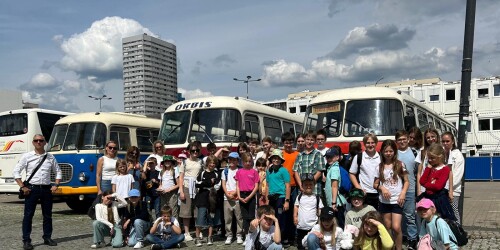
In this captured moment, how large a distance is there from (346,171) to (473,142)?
40.3 m

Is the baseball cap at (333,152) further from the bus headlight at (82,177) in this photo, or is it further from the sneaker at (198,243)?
the bus headlight at (82,177)

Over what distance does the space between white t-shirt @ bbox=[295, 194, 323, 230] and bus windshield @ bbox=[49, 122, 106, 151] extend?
27.6 ft

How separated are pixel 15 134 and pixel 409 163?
50.2 ft

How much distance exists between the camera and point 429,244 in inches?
237

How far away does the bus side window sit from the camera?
15.2 metres

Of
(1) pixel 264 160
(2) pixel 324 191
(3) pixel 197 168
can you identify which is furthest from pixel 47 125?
(2) pixel 324 191

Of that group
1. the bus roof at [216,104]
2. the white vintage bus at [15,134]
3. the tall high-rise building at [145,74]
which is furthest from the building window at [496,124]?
the white vintage bus at [15,134]

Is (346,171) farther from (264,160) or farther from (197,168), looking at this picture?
(197,168)

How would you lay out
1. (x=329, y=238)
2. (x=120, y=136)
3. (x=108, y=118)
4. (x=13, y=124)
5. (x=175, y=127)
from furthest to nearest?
(x=13, y=124) → (x=120, y=136) → (x=108, y=118) → (x=175, y=127) → (x=329, y=238)

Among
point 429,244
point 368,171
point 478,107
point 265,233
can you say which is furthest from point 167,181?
point 478,107

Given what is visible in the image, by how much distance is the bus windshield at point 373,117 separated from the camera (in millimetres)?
11914

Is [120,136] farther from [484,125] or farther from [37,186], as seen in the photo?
[484,125]

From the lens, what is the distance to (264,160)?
30.7 ft

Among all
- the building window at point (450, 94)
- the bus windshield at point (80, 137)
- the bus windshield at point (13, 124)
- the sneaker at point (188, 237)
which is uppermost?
the building window at point (450, 94)
